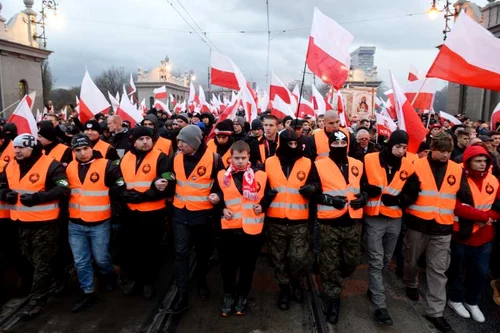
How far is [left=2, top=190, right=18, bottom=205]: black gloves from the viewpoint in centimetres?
397

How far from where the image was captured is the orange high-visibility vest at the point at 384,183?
4105 mm

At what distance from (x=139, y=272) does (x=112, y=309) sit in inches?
20.7

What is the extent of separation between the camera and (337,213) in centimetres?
388

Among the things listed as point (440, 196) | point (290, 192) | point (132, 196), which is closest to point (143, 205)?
point (132, 196)

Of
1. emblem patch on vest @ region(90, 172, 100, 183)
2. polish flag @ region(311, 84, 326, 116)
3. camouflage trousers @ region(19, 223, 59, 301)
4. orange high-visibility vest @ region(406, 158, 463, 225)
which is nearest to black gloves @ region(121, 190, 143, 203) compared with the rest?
emblem patch on vest @ region(90, 172, 100, 183)

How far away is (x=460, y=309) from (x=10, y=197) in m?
5.41

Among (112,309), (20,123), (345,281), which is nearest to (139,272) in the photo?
(112,309)

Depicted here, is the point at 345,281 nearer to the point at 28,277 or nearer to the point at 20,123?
the point at 28,277

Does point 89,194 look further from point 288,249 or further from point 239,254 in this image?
point 288,249

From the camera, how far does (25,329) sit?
3895 millimetres

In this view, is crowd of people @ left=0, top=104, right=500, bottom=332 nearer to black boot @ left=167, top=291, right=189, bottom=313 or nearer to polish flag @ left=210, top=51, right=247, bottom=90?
black boot @ left=167, top=291, right=189, bottom=313

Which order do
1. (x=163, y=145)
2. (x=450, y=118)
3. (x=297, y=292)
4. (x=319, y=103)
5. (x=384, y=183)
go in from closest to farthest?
1. (x=384, y=183)
2. (x=297, y=292)
3. (x=163, y=145)
4. (x=450, y=118)
5. (x=319, y=103)

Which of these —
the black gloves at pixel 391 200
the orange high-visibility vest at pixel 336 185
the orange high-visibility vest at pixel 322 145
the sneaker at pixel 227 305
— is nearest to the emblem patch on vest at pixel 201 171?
the orange high-visibility vest at pixel 336 185

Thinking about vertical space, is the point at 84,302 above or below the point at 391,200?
below
